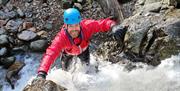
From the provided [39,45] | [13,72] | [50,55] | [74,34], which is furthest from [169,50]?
[13,72]

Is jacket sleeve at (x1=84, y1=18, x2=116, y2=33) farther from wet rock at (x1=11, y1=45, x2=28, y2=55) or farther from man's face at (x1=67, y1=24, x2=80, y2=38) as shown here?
wet rock at (x1=11, y1=45, x2=28, y2=55)

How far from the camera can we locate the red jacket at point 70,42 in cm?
647

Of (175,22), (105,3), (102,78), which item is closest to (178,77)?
(175,22)

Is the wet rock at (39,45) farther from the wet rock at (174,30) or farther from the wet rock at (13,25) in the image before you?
the wet rock at (174,30)

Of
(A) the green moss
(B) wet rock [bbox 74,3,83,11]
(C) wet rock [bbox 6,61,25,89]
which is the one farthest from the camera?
(B) wet rock [bbox 74,3,83,11]

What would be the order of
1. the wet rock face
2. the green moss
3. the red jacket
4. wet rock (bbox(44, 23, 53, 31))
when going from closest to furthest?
the wet rock face
the red jacket
the green moss
wet rock (bbox(44, 23, 53, 31))

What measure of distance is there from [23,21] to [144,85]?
5910mm

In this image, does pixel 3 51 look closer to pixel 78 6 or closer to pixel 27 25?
pixel 27 25

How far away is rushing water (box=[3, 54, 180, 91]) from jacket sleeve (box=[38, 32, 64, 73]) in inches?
52.2

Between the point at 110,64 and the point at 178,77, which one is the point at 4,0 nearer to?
the point at 110,64

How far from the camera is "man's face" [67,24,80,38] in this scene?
270 inches

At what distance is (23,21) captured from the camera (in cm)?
1194

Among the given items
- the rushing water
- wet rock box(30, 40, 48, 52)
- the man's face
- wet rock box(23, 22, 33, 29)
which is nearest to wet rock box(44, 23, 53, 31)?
wet rock box(23, 22, 33, 29)

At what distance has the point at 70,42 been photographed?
7125mm
